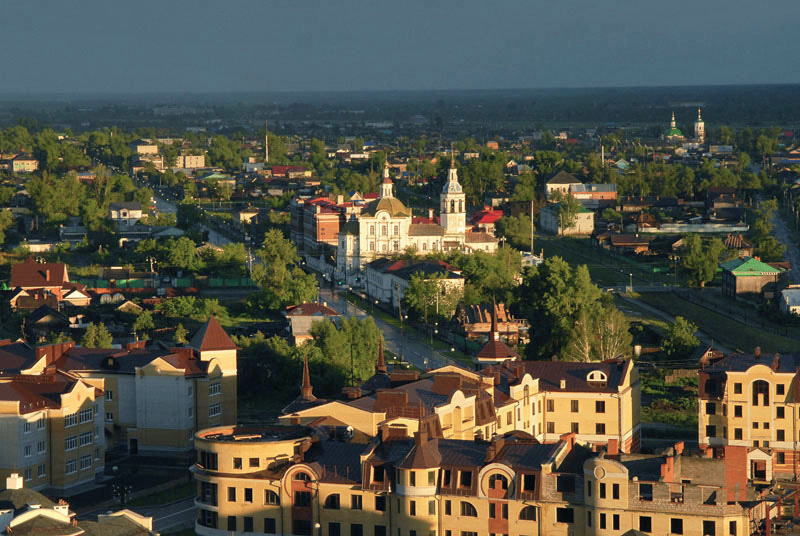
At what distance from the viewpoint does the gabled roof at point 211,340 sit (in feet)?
171

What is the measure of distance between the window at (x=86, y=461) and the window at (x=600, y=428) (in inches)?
565

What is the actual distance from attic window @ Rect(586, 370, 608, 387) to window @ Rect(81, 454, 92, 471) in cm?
1428

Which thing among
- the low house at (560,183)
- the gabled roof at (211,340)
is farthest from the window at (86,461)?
the low house at (560,183)

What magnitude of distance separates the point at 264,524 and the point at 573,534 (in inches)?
274

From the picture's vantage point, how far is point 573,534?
36688 mm

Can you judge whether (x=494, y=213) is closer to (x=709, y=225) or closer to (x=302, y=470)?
(x=709, y=225)

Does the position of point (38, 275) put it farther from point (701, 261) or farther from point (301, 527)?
point (301, 527)

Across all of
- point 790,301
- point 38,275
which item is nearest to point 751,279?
point 790,301

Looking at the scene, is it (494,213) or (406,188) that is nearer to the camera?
(494,213)

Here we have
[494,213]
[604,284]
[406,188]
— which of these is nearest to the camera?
[604,284]

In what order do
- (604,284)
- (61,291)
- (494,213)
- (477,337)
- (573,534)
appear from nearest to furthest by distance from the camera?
(573,534)
(477,337)
(61,291)
(604,284)
(494,213)

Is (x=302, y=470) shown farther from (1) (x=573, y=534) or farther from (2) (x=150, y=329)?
(2) (x=150, y=329)

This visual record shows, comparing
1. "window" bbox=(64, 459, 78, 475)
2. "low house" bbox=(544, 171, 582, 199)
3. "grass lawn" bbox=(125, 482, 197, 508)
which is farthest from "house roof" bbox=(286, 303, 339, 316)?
"low house" bbox=(544, 171, 582, 199)

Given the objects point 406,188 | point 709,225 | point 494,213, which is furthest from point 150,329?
point 406,188
